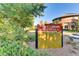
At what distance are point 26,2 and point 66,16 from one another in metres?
0.39

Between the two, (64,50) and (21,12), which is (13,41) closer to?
(21,12)

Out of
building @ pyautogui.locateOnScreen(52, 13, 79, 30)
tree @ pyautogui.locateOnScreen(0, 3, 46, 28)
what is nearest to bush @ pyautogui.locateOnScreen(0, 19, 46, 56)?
tree @ pyautogui.locateOnScreen(0, 3, 46, 28)

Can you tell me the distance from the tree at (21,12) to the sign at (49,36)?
118 millimetres

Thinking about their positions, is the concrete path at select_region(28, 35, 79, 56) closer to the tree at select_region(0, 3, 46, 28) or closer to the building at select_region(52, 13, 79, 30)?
the building at select_region(52, 13, 79, 30)

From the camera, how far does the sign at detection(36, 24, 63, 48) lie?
6.44 feet

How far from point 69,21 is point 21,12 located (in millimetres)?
447

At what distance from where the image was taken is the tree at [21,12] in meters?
1.98

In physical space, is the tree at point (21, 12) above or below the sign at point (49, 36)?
above

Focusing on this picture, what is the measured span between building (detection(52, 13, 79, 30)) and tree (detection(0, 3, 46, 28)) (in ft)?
0.56

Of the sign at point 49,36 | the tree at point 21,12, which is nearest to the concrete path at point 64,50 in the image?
the sign at point 49,36

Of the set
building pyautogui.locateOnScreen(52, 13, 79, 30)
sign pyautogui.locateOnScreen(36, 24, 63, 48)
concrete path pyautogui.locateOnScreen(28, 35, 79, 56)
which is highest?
building pyautogui.locateOnScreen(52, 13, 79, 30)

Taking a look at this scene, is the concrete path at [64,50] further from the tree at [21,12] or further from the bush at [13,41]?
the tree at [21,12]

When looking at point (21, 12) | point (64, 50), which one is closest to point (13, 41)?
point (21, 12)

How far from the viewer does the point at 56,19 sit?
1957 millimetres
